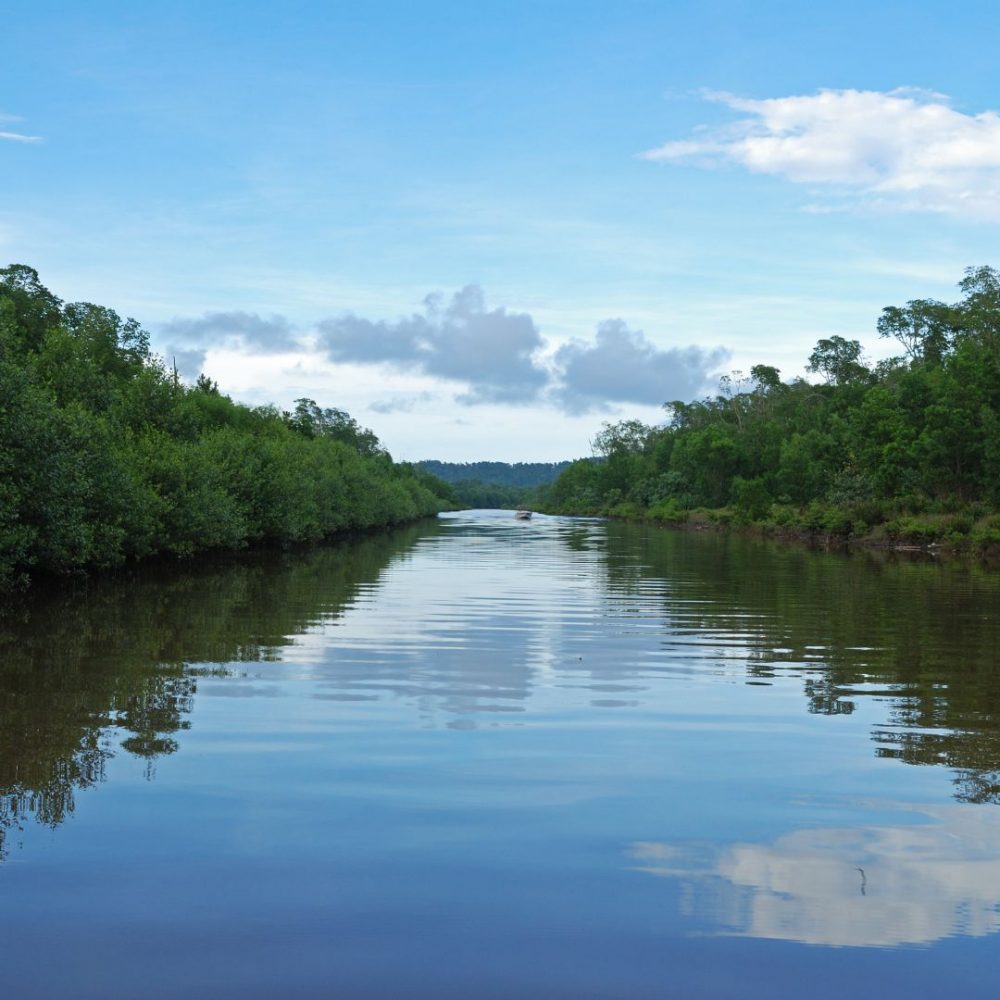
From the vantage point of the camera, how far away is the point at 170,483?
34.0 metres

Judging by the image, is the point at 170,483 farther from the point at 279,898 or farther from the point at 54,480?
the point at 279,898

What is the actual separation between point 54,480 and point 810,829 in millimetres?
19208

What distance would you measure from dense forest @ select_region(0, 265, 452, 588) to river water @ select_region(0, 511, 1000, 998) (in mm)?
6001

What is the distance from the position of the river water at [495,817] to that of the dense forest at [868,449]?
141ft

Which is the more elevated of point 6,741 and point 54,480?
point 54,480

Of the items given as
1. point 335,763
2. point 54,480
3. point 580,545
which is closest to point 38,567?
point 54,480

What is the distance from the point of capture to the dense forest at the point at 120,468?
2231 centimetres

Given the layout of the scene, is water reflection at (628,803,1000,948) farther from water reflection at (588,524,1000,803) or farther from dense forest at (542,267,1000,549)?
dense forest at (542,267,1000,549)

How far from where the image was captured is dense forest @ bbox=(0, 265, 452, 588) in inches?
878

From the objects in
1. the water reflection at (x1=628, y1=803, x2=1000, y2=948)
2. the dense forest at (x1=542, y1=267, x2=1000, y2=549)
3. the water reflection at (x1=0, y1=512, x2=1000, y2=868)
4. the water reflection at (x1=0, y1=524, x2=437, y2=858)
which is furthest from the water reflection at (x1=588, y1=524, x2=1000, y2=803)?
the dense forest at (x1=542, y1=267, x2=1000, y2=549)

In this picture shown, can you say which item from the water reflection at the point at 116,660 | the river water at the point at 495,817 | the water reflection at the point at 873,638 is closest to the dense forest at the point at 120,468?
the water reflection at the point at 116,660

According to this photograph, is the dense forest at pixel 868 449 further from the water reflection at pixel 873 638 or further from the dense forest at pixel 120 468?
the dense forest at pixel 120 468

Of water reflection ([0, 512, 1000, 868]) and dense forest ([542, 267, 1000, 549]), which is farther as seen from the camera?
dense forest ([542, 267, 1000, 549])

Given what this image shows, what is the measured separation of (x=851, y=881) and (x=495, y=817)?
2.51 m
